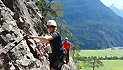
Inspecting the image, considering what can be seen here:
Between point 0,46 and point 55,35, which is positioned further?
point 0,46

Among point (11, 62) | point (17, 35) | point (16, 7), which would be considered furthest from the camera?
point (16, 7)

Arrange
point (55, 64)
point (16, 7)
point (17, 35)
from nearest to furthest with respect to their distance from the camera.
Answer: point (55, 64) < point (17, 35) < point (16, 7)

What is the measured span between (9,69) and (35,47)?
3.60 meters

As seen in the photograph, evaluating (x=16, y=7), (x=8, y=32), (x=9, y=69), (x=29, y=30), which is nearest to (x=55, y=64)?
(x=9, y=69)

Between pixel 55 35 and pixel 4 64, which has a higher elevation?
pixel 55 35

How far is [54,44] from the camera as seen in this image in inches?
247

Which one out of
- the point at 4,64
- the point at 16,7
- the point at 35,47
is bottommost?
the point at 35,47

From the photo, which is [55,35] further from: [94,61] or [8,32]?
[94,61]

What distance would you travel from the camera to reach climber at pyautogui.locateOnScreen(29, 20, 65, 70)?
19.5ft

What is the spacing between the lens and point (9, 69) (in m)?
6.84

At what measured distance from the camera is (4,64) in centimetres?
673

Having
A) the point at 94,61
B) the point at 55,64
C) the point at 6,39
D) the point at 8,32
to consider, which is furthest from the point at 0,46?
→ the point at 94,61

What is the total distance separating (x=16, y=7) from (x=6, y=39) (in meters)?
4.85

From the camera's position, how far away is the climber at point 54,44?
19.5 feet
